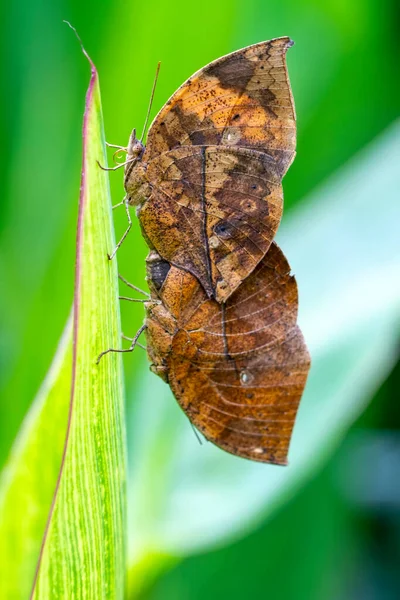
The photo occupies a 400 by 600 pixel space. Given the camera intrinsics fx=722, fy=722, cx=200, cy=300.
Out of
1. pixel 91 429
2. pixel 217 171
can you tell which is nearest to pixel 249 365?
pixel 217 171

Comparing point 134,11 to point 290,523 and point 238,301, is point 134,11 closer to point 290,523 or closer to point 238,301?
point 238,301

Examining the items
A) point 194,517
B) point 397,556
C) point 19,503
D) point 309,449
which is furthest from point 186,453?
point 397,556

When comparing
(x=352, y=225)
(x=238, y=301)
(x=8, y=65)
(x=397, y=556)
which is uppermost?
(x=8, y=65)

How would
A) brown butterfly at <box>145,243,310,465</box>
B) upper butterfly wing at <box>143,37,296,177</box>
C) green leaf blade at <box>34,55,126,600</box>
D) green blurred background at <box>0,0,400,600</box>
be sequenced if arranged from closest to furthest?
1. green leaf blade at <box>34,55,126,600</box>
2. upper butterfly wing at <box>143,37,296,177</box>
3. brown butterfly at <box>145,243,310,465</box>
4. green blurred background at <box>0,0,400,600</box>

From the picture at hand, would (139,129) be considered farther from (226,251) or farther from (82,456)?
(82,456)

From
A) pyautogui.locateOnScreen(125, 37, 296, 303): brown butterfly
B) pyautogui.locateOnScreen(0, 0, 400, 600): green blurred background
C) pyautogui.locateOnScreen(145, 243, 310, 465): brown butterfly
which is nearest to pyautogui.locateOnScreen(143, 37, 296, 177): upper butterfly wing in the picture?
pyautogui.locateOnScreen(125, 37, 296, 303): brown butterfly

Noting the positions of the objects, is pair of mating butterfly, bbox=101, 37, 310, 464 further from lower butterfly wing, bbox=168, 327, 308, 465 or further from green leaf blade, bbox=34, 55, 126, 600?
green leaf blade, bbox=34, 55, 126, 600
